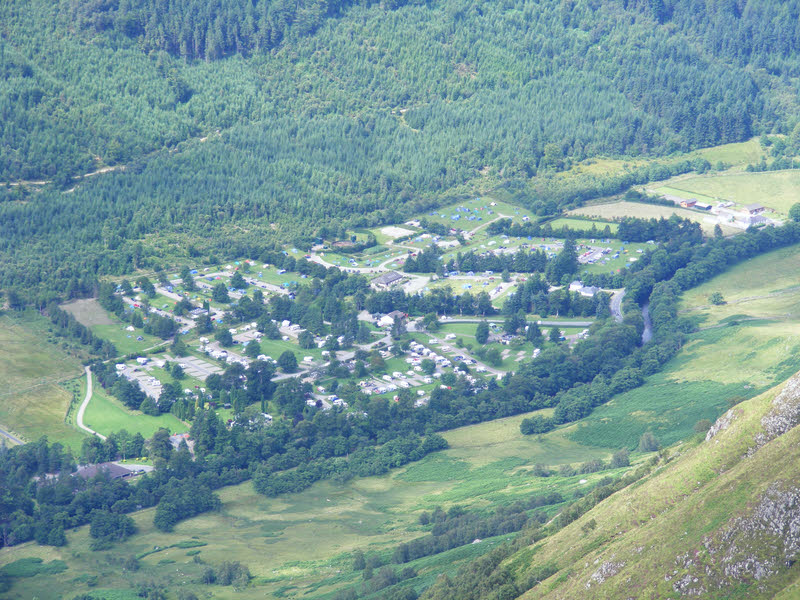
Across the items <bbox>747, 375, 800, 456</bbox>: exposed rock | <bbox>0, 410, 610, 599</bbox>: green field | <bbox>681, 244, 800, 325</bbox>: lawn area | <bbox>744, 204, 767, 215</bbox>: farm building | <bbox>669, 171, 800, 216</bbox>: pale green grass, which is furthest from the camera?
<bbox>669, 171, 800, 216</bbox>: pale green grass

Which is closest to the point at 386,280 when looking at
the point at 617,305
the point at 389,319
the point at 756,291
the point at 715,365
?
the point at 389,319

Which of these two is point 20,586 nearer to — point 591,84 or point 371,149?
point 371,149

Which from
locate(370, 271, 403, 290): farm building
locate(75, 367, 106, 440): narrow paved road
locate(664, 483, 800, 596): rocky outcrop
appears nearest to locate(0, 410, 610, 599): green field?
locate(75, 367, 106, 440): narrow paved road

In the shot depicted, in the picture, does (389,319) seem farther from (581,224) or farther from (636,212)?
(636,212)

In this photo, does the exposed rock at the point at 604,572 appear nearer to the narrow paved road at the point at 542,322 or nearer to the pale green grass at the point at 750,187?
the narrow paved road at the point at 542,322

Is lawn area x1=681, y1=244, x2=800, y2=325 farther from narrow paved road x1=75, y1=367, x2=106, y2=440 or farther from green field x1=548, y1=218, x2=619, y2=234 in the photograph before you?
narrow paved road x1=75, y1=367, x2=106, y2=440

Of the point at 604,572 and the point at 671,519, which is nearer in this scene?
the point at 604,572
